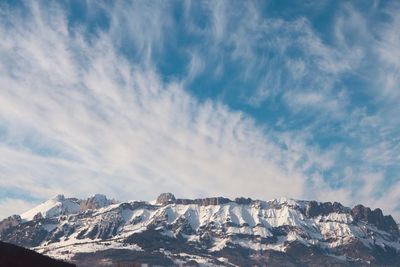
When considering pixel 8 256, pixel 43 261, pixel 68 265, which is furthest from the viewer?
pixel 68 265

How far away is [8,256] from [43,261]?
28.1 ft

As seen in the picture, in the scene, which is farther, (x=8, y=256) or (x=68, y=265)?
(x=68, y=265)

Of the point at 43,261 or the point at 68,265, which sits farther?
the point at 68,265

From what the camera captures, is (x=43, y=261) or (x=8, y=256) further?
(x=43, y=261)

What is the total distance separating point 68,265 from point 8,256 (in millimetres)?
18504

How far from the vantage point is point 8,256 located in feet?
268

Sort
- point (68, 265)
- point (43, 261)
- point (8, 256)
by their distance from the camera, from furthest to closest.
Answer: point (68, 265)
point (43, 261)
point (8, 256)

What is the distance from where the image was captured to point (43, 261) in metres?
88.9

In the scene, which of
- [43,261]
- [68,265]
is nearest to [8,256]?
[43,261]

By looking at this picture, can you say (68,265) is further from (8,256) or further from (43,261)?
(8,256)

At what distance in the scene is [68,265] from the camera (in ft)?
322
